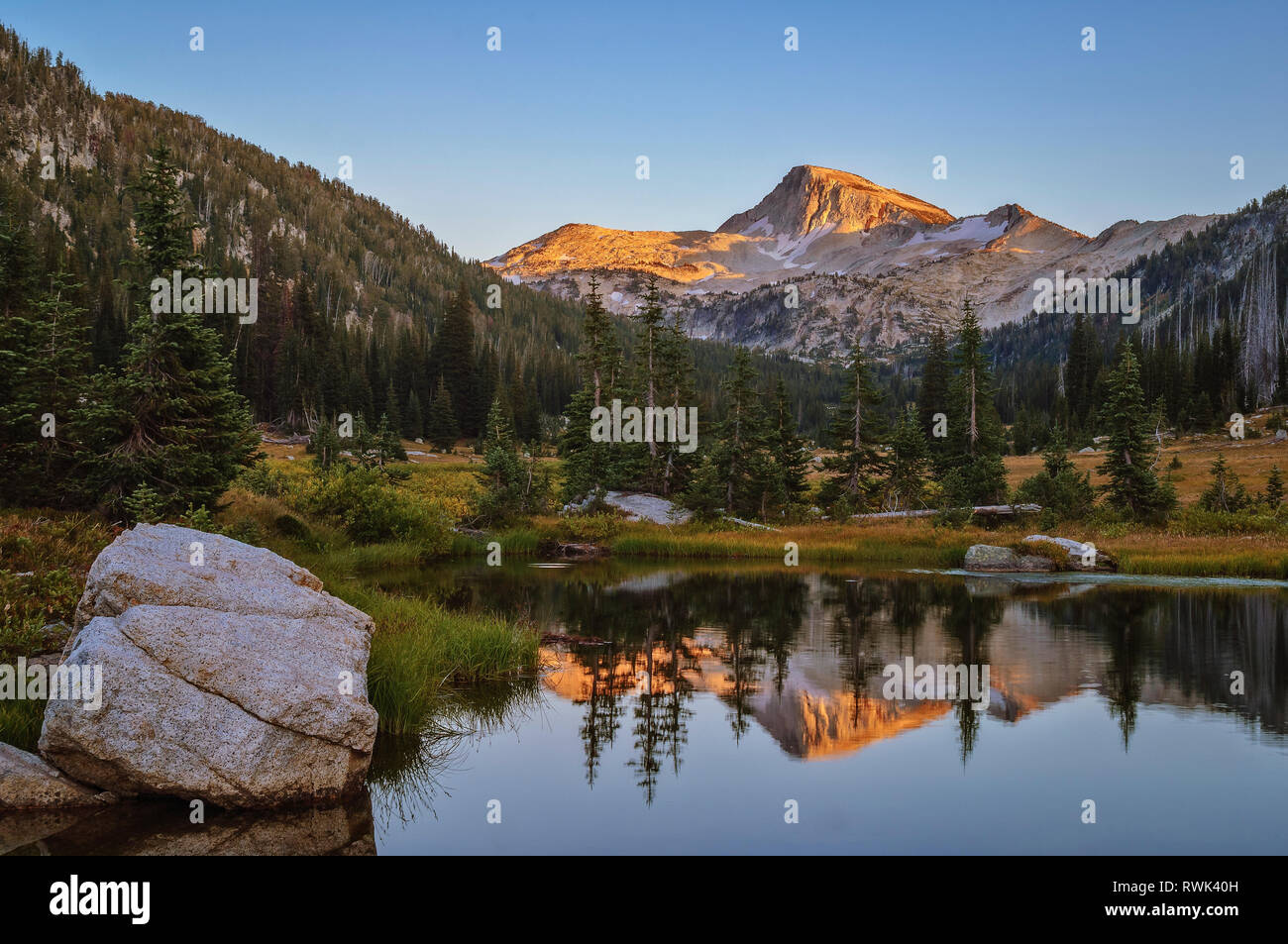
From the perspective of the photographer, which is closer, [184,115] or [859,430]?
[859,430]

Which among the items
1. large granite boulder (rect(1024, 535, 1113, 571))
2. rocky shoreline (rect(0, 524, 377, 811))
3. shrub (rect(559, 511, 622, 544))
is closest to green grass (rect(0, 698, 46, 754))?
rocky shoreline (rect(0, 524, 377, 811))

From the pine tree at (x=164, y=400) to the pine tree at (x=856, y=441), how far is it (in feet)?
119

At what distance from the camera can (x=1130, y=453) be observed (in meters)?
41.7

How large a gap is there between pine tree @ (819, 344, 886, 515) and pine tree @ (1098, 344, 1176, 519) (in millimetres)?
12601

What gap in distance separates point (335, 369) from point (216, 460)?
64.1 meters

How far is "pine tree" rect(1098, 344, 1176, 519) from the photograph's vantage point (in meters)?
41.1

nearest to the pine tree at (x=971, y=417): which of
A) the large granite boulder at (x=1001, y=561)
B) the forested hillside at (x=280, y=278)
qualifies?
the large granite boulder at (x=1001, y=561)

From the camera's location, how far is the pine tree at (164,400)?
20469 mm

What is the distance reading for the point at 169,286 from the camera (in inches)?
829

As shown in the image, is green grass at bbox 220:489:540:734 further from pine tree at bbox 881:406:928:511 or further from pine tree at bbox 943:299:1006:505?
pine tree at bbox 943:299:1006:505

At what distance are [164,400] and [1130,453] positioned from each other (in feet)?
139

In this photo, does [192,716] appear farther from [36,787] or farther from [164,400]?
[164,400]
